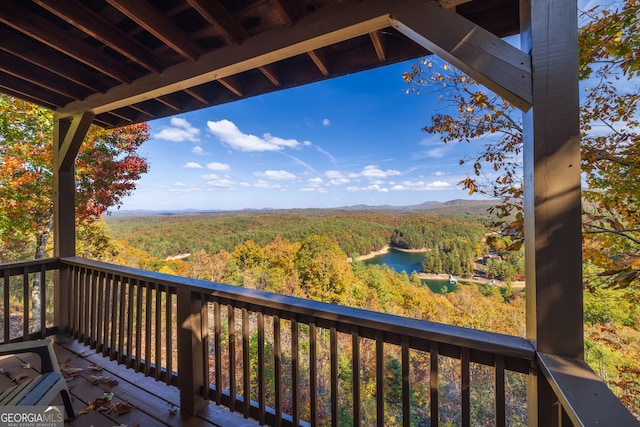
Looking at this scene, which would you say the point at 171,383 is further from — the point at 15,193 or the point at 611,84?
the point at 15,193

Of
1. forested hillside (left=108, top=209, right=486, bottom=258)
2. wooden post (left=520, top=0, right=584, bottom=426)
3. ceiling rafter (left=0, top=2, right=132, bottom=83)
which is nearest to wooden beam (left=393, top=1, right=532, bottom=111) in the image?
wooden post (left=520, top=0, right=584, bottom=426)

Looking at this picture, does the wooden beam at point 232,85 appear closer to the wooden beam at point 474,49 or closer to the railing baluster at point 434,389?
the wooden beam at point 474,49

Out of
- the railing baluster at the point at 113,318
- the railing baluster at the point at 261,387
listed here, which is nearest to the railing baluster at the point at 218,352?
the railing baluster at the point at 261,387

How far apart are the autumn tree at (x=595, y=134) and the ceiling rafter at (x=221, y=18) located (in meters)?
2.77

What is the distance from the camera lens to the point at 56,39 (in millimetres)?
1768

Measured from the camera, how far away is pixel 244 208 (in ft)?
50.0

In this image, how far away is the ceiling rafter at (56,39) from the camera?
159cm

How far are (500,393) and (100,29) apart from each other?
3.05 metres

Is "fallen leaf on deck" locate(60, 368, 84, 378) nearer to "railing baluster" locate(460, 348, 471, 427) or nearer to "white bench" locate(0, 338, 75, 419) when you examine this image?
"white bench" locate(0, 338, 75, 419)

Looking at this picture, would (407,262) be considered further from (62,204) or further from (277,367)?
(62,204)

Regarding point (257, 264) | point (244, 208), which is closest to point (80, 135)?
point (257, 264)

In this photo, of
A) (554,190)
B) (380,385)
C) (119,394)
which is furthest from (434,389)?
(119,394)

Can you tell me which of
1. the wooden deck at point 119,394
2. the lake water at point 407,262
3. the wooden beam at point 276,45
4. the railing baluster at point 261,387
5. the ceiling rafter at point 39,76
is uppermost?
the ceiling rafter at point 39,76

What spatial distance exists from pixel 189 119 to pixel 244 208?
5.71 meters
